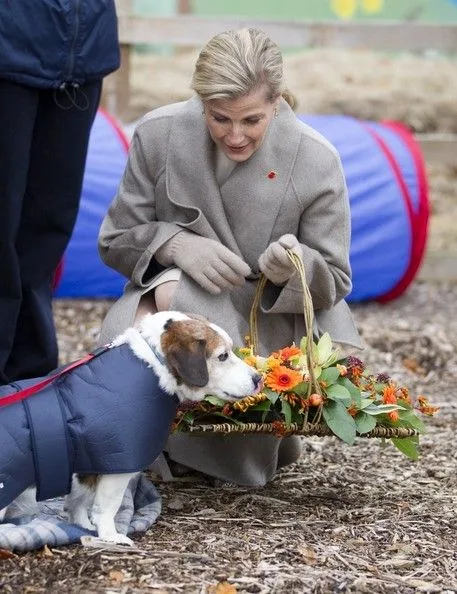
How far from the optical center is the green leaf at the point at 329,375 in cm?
363

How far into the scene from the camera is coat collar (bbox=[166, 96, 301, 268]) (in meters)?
3.90

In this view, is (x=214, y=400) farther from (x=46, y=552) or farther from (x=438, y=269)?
(x=438, y=269)

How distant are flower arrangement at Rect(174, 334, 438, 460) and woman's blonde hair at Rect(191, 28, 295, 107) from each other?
0.81 m

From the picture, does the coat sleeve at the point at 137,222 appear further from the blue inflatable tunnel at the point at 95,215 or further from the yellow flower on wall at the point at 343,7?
the yellow flower on wall at the point at 343,7

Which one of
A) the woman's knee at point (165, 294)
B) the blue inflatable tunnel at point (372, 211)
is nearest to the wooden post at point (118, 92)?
the blue inflatable tunnel at point (372, 211)

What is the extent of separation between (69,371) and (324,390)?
0.80 m

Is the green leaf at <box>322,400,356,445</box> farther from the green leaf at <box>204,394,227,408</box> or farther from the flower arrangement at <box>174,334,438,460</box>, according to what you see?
the green leaf at <box>204,394,227,408</box>

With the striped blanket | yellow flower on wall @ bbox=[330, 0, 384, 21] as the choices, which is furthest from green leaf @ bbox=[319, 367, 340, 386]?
yellow flower on wall @ bbox=[330, 0, 384, 21]

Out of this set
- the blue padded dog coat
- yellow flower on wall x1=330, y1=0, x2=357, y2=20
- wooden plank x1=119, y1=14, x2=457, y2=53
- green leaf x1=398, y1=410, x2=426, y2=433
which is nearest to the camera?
the blue padded dog coat

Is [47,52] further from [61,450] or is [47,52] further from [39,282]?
[61,450]

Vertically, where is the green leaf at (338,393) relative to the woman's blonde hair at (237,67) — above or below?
below

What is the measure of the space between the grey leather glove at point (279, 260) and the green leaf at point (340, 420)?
0.45 meters

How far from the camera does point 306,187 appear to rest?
3.89m

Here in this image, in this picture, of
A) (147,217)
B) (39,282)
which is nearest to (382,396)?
(147,217)
